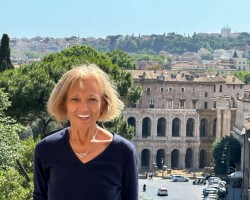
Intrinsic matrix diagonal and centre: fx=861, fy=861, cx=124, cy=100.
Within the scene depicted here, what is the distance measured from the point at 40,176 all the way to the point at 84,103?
50 cm

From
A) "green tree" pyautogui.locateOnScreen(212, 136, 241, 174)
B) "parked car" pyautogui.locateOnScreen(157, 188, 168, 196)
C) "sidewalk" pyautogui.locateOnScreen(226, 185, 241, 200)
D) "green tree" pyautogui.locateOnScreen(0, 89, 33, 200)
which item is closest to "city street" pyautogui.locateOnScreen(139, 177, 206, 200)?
"parked car" pyautogui.locateOnScreen(157, 188, 168, 196)

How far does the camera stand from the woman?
4.86 m

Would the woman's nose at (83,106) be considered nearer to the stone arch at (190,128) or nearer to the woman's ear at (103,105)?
the woman's ear at (103,105)

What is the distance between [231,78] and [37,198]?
276 feet

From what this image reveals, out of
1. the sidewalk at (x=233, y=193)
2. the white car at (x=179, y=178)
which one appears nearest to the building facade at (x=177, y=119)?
the white car at (x=179, y=178)

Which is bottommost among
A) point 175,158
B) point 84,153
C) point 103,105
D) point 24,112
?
point 175,158

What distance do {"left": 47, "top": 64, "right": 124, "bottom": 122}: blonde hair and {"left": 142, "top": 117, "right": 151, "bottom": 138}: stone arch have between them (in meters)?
74.6

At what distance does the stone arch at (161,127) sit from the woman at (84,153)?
7514 cm

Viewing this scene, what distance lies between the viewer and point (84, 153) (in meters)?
4.93

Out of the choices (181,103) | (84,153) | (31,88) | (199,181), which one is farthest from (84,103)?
(181,103)

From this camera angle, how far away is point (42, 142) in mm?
5023

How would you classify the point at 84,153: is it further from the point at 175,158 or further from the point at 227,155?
the point at 175,158

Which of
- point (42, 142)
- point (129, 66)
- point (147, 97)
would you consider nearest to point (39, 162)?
point (42, 142)

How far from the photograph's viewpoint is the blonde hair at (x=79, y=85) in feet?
16.3
